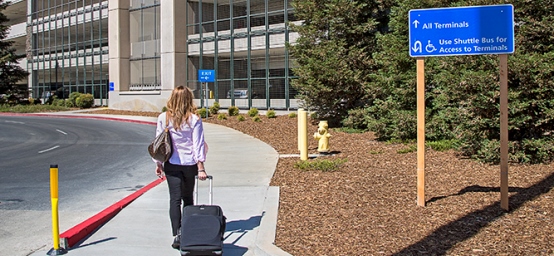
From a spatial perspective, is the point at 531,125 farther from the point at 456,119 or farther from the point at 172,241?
the point at 172,241

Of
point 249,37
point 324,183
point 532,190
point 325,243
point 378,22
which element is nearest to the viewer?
point 325,243

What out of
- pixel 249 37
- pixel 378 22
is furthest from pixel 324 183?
pixel 249 37

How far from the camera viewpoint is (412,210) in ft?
24.0

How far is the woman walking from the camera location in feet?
19.2

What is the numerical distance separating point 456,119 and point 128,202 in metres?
6.37

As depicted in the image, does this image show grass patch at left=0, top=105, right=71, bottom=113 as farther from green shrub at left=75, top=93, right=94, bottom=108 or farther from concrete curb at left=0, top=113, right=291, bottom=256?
concrete curb at left=0, top=113, right=291, bottom=256

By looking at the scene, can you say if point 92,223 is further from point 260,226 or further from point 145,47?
point 145,47

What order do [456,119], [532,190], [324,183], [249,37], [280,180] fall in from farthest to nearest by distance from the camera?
1. [249,37]
2. [456,119]
3. [280,180]
4. [324,183]
5. [532,190]

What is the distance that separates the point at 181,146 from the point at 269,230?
4.81 feet

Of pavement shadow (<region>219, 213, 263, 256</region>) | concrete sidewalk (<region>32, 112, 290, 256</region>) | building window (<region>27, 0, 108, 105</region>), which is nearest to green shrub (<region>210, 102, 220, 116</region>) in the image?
building window (<region>27, 0, 108, 105</region>)

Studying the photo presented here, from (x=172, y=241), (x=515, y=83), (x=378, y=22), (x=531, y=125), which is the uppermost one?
(x=378, y=22)

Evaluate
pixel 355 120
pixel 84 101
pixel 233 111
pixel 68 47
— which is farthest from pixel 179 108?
pixel 68 47

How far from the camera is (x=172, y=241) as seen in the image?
20.9 ft

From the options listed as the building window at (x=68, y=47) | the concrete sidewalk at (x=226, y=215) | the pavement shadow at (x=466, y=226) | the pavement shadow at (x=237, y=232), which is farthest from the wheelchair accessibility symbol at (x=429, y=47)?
the building window at (x=68, y=47)
